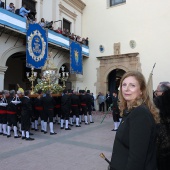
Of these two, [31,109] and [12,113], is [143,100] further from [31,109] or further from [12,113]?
[12,113]

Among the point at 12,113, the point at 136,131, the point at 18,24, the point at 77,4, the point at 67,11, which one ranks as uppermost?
the point at 77,4

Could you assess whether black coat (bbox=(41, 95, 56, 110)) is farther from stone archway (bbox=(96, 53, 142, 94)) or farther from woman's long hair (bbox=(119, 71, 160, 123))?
stone archway (bbox=(96, 53, 142, 94))

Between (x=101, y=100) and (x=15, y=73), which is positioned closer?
(x=101, y=100)

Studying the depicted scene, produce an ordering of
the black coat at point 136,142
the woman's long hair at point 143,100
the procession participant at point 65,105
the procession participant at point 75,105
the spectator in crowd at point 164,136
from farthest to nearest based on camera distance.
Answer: the procession participant at point 75,105
the procession participant at point 65,105
the spectator in crowd at point 164,136
the woman's long hair at point 143,100
the black coat at point 136,142

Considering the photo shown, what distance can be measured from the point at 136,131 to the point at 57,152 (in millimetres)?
4935

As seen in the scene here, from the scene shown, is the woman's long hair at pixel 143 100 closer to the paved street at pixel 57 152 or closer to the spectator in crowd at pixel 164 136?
the spectator in crowd at pixel 164 136

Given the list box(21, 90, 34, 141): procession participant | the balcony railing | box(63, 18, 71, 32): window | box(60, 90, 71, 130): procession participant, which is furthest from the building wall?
box(21, 90, 34, 141): procession participant

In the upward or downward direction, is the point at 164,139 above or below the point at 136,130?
below

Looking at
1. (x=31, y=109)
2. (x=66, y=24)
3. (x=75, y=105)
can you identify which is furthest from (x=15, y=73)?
(x=31, y=109)

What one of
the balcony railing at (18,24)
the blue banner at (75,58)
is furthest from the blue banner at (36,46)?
the blue banner at (75,58)

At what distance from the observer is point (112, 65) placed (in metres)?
18.9

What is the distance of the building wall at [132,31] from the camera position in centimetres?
1677

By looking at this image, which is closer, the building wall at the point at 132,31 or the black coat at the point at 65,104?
the black coat at the point at 65,104

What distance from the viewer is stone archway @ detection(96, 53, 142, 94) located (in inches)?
701
